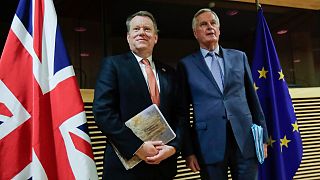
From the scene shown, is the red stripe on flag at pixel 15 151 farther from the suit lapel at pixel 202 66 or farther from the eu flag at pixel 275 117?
the eu flag at pixel 275 117

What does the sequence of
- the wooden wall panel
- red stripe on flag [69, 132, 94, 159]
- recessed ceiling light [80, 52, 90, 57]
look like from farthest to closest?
the wooden wall panel
recessed ceiling light [80, 52, 90, 57]
red stripe on flag [69, 132, 94, 159]

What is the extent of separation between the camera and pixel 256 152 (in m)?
2.14

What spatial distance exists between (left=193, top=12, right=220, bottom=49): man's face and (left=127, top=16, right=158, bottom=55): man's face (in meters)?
0.39

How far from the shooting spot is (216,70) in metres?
2.26

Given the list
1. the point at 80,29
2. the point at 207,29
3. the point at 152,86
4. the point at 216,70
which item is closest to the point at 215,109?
the point at 216,70

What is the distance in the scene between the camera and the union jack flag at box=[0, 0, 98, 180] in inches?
67.2

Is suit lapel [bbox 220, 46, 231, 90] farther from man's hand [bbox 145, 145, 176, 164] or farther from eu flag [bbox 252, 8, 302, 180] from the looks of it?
eu flag [bbox 252, 8, 302, 180]

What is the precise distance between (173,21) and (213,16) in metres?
1.36

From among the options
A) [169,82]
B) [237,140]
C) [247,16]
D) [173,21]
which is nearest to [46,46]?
[169,82]

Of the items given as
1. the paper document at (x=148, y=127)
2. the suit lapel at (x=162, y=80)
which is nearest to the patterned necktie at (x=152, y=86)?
the suit lapel at (x=162, y=80)

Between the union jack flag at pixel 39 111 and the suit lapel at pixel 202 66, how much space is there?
817mm

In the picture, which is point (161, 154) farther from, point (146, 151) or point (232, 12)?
point (232, 12)

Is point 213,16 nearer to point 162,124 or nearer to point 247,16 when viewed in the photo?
point 162,124

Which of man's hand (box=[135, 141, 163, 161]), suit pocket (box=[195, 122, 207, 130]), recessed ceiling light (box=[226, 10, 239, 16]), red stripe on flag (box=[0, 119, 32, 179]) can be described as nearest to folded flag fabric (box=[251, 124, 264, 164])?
suit pocket (box=[195, 122, 207, 130])
